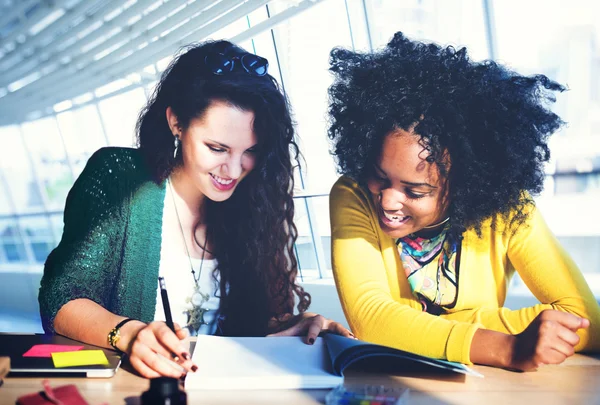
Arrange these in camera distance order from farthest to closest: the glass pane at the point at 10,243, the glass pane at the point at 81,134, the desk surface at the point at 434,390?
the glass pane at the point at 10,243, the glass pane at the point at 81,134, the desk surface at the point at 434,390

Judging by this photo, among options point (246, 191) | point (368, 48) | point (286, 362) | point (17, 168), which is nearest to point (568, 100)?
point (368, 48)

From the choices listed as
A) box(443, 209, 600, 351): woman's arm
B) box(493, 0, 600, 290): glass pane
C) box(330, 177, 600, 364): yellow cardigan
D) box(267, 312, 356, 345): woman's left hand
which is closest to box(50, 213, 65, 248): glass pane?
box(267, 312, 356, 345): woman's left hand

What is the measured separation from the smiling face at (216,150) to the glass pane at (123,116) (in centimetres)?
13

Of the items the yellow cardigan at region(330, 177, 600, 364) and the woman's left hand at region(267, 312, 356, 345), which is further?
the woman's left hand at region(267, 312, 356, 345)

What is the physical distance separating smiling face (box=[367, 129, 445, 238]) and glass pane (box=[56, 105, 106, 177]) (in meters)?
0.87

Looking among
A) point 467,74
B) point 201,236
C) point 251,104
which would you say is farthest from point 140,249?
point 467,74

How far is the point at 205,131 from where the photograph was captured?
1.65 m

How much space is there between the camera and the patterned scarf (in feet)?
5.16

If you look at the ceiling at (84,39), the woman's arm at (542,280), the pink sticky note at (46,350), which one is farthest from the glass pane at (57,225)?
the woman's arm at (542,280)

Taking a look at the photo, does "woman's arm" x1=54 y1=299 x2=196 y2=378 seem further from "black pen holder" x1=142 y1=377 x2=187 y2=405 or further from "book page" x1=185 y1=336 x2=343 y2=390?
"black pen holder" x1=142 y1=377 x2=187 y2=405

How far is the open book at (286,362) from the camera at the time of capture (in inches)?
42.8

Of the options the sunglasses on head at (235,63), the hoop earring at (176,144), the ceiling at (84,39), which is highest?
the ceiling at (84,39)

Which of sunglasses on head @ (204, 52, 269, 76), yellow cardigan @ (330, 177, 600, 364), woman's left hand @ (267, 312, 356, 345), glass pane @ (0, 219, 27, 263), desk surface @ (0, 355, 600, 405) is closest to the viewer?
desk surface @ (0, 355, 600, 405)

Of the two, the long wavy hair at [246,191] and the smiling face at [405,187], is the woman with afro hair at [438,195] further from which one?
the long wavy hair at [246,191]
